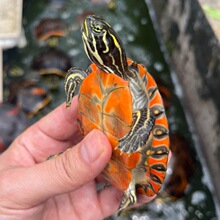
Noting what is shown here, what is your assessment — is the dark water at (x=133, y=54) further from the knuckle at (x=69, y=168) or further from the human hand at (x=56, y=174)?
the knuckle at (x=69, y=168)

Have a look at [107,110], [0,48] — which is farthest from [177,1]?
[107,110]

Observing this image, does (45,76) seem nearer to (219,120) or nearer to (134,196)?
(219,120)

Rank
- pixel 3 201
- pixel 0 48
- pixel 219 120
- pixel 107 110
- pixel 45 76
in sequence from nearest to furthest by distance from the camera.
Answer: pixel 107 110 → pixel 3 201 → pixel 219 120 → pixel 0 48 → pixel 45 76

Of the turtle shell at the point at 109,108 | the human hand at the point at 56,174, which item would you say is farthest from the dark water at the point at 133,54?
the turtle shell at the point at 109,108

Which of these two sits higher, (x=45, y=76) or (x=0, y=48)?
(x=0, y=48)

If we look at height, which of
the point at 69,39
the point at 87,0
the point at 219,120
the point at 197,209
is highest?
the point at 87,0

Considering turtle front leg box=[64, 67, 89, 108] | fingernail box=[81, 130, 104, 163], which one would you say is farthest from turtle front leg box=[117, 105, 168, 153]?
turtle front leg box=[64, 67, 89, 108]

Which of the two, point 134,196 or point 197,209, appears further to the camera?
point 197,209

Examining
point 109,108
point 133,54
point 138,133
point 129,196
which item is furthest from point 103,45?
point 133,54
